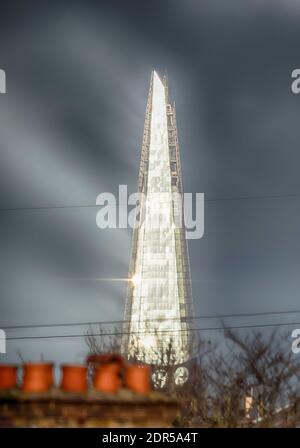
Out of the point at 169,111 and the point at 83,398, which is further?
the point at 169,111

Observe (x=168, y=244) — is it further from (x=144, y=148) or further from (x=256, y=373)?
(x=256, y=373)

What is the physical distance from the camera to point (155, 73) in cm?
15700

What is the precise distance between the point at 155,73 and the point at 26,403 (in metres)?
147

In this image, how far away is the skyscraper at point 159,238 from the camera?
139125 mm

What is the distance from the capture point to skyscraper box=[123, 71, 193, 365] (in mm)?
139125

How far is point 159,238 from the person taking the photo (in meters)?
146
